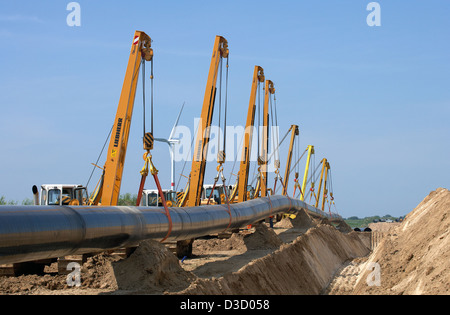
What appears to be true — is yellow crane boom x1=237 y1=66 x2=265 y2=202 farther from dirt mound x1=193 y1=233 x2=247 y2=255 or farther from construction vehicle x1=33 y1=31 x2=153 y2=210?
construction vehicle x1=33 y1=31 x2=153 y2=210

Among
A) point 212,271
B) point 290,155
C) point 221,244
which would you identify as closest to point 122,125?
point 221,244

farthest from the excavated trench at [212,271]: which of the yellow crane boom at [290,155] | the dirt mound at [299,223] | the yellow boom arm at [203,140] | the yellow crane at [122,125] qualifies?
the yellow crane boom at [290,155]

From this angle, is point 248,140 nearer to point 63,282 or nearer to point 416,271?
point 416,271

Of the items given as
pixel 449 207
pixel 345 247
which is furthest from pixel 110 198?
pixel 345 247

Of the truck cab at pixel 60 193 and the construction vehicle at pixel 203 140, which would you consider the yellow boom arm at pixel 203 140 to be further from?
the truck cab at pixel 60 193

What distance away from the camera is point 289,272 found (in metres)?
17.6

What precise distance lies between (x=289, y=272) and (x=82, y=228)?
9.51 meters

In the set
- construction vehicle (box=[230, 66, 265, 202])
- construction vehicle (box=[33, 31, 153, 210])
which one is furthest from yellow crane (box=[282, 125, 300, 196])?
construction vehicle (box=[33, 31, 153, 210])

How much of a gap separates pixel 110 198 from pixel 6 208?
333 inches

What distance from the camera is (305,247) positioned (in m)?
22.6

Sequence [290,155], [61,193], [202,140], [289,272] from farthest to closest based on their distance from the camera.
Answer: [290,155]
[61,193]
[202,140]
[289,272]

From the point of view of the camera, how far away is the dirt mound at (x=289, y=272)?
1224 cm
